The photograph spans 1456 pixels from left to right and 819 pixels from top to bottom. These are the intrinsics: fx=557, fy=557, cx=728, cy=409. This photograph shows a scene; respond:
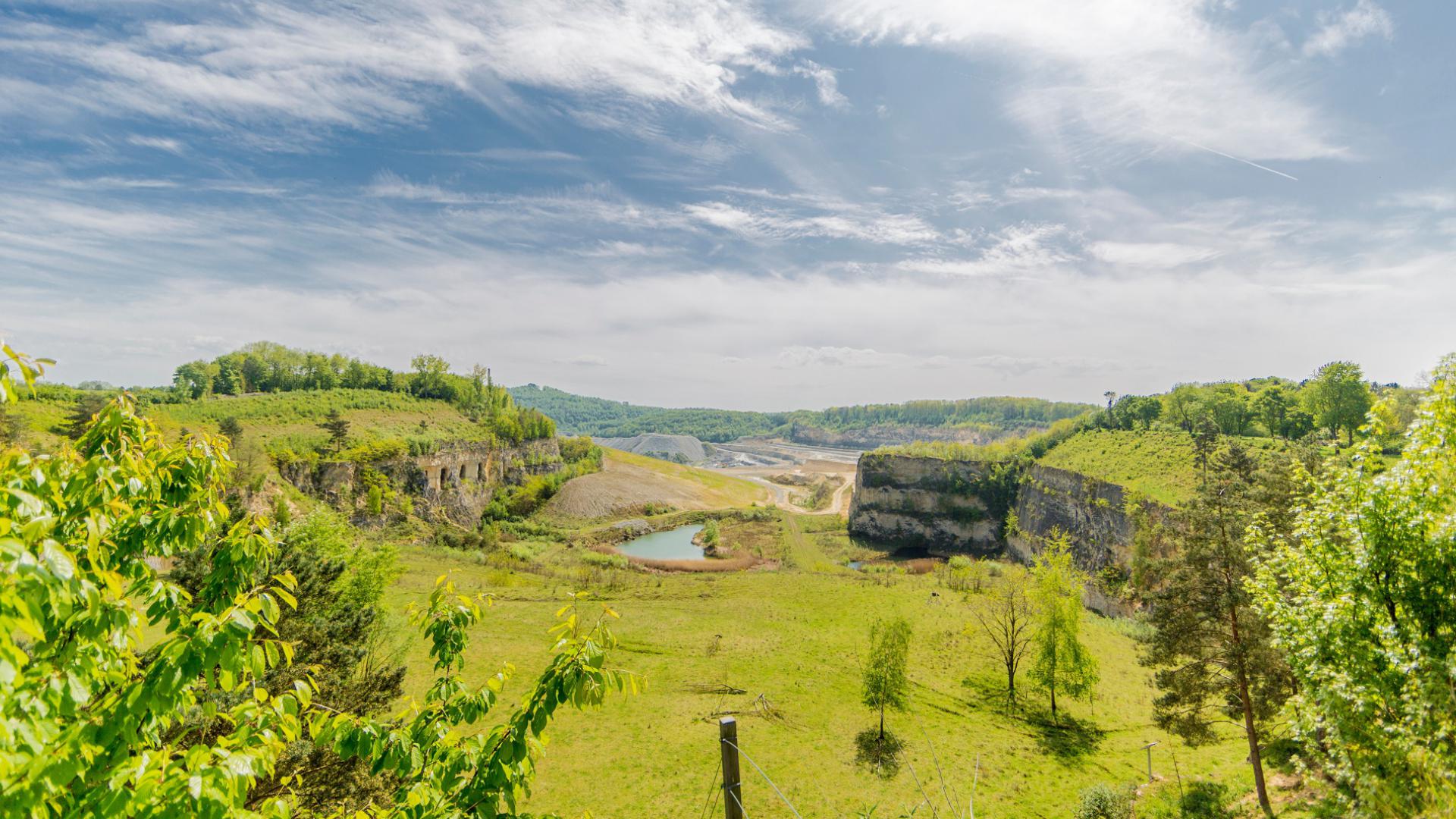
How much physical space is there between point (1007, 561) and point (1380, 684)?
2956 inches

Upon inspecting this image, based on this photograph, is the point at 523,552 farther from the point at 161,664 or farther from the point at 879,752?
the point at 161,664

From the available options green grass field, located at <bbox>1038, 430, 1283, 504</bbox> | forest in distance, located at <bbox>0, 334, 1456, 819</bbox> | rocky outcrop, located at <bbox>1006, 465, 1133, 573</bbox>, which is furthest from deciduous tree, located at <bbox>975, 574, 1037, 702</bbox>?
green grass field, located at <bbox>1038, 430, 1283, 504</bbox>

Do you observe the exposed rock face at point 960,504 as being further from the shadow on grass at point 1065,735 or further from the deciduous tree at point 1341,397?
the shadow on grass at point 1065,735

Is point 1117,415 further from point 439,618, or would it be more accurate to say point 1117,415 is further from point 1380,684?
point 439,618

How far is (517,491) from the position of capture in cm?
9431

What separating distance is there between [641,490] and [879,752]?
86.0 metres

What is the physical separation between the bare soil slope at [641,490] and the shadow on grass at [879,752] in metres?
73.3

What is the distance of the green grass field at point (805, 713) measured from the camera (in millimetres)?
21297

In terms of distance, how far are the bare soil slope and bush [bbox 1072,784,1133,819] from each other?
269 ft

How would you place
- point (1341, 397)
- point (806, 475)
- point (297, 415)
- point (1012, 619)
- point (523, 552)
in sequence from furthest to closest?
point (806, 475)
point (297, 415)
point (523, 552)
point (1341, 397)
point (1012, 619)

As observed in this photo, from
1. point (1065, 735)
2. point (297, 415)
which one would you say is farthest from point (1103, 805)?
point (297, 415)

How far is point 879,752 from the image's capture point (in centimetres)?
2419

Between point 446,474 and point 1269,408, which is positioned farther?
point 446,474

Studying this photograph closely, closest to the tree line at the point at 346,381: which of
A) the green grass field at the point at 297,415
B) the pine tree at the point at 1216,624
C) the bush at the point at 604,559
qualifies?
the green grass field at the point at 297,415
